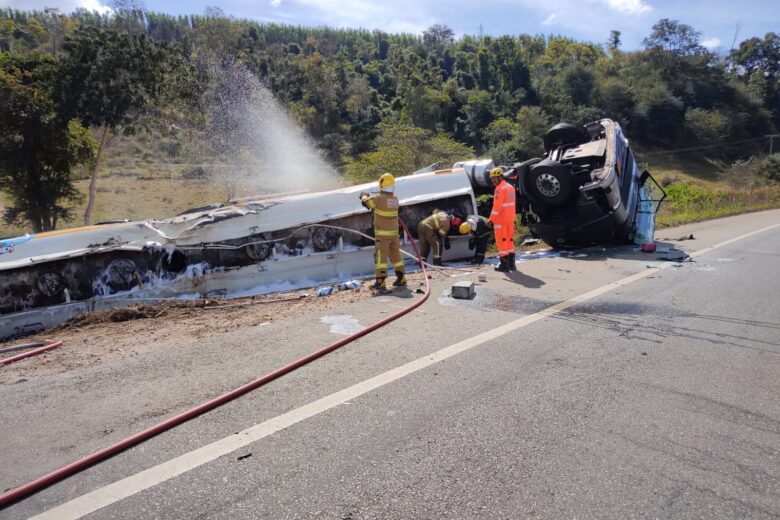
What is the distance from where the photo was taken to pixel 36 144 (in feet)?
50.1

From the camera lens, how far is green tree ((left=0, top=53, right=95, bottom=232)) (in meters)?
14.4

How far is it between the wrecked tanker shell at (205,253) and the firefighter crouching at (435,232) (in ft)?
0.86

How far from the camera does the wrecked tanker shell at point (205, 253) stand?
18.5 ft

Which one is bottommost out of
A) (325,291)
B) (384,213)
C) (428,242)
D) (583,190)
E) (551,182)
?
(325,291)

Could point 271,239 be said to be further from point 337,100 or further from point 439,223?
point 337,100

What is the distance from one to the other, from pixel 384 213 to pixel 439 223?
146cm

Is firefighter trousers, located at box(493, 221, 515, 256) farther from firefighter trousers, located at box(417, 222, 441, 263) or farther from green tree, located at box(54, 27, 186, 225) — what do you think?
green tree, located at box(54, 27, 186, 225)

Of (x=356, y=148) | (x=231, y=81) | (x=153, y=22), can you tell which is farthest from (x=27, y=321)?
(x=153, y=22)

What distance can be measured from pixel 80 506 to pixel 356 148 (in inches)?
1925

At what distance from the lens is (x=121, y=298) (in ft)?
20.1

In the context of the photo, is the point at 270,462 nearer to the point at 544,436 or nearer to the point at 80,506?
the point at 80,506

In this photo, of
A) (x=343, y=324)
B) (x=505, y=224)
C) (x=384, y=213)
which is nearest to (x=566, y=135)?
(x=505, y=224)

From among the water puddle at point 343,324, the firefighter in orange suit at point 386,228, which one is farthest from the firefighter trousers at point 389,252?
the water puddle at point 343,324

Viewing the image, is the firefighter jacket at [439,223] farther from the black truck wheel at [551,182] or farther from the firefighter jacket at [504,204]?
the black truck wheel at [551,182]
